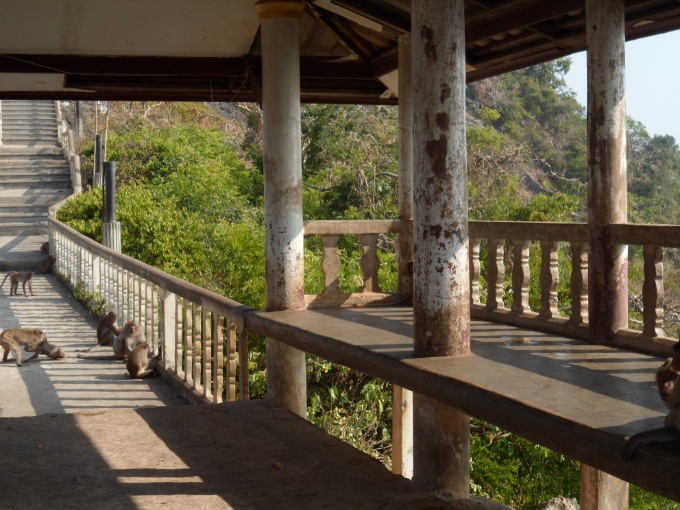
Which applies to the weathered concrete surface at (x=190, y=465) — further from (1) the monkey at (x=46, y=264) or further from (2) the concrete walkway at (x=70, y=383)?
(1) the monkey at (x=46, y=264)

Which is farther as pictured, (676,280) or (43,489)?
(676,280)

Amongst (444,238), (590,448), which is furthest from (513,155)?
(590,448)

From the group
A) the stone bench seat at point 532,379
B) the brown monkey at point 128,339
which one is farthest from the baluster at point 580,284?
the brown monkey at point 128,339

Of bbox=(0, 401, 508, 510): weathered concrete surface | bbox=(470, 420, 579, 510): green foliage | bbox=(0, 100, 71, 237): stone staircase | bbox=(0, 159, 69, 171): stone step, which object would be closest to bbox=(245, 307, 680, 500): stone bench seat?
bbox=(0, 401, 508, 510): weathered concrete surface

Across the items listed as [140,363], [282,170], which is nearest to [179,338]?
[140,363]

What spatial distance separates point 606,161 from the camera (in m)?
6.14

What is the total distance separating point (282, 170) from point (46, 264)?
13340mm

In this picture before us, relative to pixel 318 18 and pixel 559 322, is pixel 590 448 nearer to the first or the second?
pixel 559 322

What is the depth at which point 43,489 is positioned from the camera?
4883 mm

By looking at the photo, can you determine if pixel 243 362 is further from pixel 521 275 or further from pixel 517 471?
pixel 517 471

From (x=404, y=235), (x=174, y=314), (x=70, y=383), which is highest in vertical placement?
(x=404, y=235)

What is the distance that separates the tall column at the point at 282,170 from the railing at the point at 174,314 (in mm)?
378

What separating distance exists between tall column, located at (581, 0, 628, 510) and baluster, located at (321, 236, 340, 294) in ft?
8.44

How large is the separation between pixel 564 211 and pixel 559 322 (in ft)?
39.5
